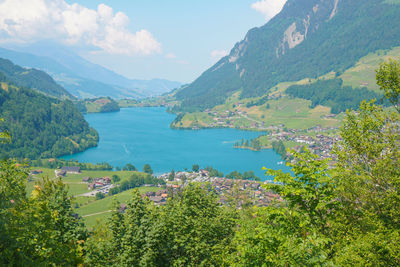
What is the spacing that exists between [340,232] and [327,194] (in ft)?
8.82

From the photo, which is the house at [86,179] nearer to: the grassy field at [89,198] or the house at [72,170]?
the grassy field at [89,198]

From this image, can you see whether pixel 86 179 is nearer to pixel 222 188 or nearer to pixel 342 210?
pixel 222 188

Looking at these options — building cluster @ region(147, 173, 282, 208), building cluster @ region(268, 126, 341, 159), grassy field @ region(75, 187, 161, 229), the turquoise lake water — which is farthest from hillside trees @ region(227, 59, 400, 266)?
building cluster @ region(268, 126, 341, 159)

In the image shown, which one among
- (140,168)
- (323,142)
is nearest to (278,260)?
(140,168)

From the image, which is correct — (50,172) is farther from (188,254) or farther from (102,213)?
(188,254)

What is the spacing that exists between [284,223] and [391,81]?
10.6 metres

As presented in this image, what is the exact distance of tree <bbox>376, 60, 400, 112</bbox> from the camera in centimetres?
1511

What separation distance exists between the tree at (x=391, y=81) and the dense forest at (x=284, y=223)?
49 mm

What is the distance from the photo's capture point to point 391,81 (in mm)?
15312

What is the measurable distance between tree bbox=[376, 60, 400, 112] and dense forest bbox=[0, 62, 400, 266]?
5 cm

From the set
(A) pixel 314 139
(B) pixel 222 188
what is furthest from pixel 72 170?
(A) pixel 314 139

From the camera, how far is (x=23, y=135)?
18275 cm

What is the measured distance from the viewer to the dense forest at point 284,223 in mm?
9297

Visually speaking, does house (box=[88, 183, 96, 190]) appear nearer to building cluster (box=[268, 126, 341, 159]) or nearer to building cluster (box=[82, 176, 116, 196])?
building cluster (box=[82, 176, 116, 196])
